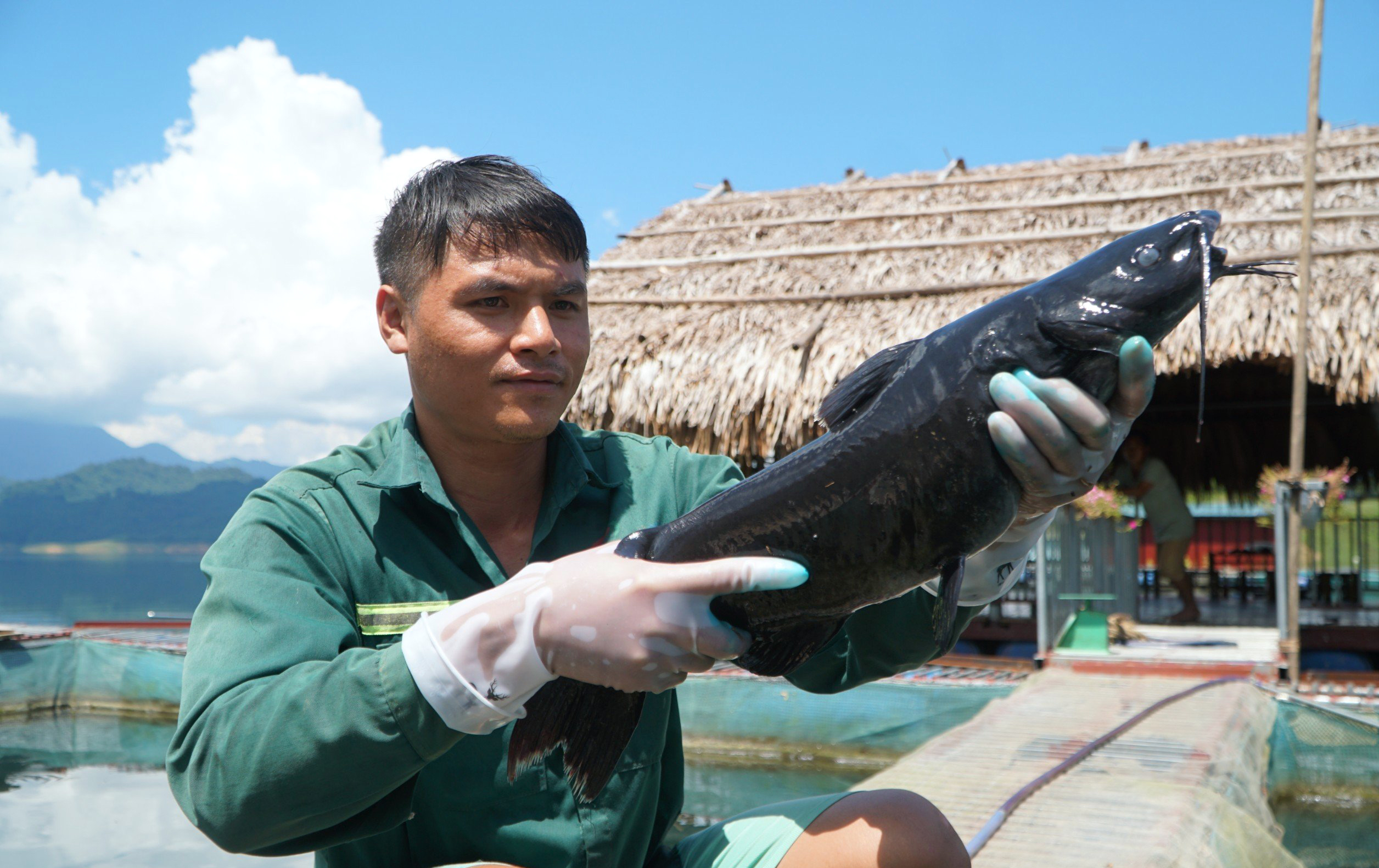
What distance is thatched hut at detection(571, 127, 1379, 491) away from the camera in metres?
7.76

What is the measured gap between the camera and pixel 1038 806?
141 inches

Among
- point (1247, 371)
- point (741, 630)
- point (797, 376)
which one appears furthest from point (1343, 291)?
point (741, 630)

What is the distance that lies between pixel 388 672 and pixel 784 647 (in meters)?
0.75

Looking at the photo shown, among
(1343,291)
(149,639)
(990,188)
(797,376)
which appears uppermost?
(990,188)

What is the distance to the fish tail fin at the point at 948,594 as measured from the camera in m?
1.74

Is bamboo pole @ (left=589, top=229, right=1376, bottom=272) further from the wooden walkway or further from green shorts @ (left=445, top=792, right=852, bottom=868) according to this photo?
green shorts @ (left=445, top=792, right=852, bottom=868)

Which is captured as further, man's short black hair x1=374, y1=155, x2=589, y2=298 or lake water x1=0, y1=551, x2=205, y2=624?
lake water x1=0, y1=551, x2=205, y2=624

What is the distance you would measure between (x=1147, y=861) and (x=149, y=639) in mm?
9463

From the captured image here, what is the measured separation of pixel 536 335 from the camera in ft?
6.19

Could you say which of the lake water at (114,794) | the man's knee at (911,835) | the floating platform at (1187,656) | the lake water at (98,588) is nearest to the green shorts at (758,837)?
the man's knee at (911,835)

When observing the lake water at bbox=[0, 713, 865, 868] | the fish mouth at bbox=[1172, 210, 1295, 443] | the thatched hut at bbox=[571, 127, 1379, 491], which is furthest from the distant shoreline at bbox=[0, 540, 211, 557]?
the fish mouth at bbox=[1172, 210, 1295, 443]

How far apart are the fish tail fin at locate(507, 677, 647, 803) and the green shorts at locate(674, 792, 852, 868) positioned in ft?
1.14

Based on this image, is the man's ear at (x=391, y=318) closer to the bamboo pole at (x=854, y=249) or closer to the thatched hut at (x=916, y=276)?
the thatched hut at (x=916, y=276)

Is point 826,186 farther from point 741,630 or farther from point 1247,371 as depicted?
point 741,630
